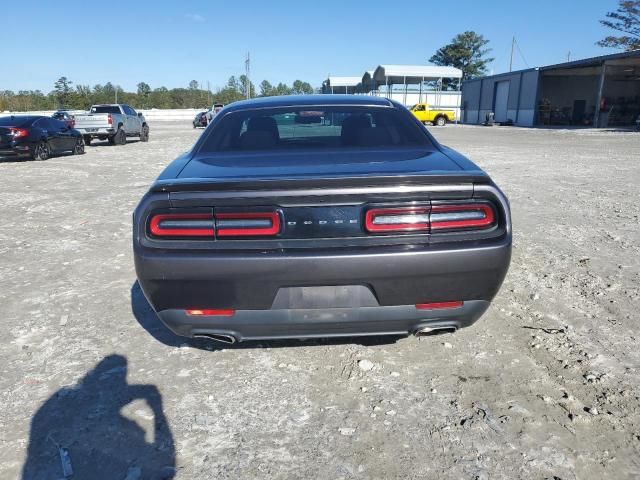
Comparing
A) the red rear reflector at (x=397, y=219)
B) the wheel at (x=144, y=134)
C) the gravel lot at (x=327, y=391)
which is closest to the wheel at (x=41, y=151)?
the wheel at (x=144, y=134)

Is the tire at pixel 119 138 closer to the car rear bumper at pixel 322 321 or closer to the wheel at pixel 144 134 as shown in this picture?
the wheel at pixel 144 134

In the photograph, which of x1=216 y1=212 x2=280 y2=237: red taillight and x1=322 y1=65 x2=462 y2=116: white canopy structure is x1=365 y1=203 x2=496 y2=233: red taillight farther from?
x1=322 y1=65 x2=462 y2=116: white canopy structure

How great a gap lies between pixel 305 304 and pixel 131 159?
14.2 meters

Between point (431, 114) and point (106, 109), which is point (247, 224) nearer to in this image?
point (106, 109)

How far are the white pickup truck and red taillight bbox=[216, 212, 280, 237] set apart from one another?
1997 cm

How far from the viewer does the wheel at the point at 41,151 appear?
14461 mm

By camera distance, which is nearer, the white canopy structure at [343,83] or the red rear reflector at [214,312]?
the red rear reflector at [214,312]

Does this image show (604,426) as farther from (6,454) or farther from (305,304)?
(6,454)

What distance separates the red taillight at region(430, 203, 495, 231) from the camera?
233 centimetres

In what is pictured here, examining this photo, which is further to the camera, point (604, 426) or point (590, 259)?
point (590, 259)

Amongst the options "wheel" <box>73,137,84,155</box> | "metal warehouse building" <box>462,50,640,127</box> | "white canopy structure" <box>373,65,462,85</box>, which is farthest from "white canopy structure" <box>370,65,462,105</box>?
"wheel" <box>73,137,84,155</box>

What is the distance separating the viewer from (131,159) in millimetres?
14930

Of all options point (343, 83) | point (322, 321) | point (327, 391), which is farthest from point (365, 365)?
point (343, 83)

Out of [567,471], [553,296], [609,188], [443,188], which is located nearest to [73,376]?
[443,188]
